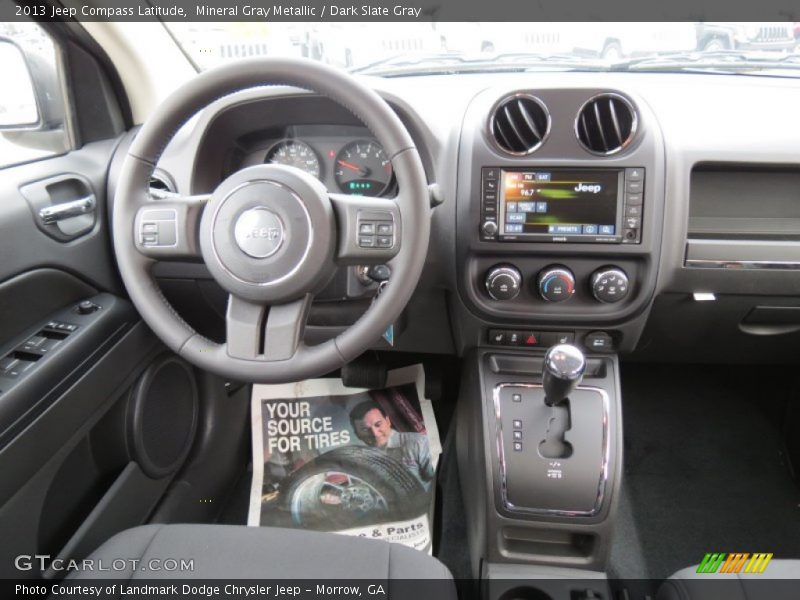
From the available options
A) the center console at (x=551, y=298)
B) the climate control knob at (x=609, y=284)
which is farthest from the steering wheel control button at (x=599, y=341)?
the climate control knob at (x=609, y=284)

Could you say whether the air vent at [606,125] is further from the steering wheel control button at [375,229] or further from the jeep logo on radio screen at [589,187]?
the steering wheel control button at [375,229]

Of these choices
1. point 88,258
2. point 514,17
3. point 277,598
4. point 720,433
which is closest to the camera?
point 277,598

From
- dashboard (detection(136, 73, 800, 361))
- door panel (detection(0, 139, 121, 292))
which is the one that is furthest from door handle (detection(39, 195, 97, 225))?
dashboard (detection(136, 73, 800, 361))

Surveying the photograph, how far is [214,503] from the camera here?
5.39 feet

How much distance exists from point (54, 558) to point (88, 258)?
578 millimetres

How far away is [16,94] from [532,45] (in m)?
1.17

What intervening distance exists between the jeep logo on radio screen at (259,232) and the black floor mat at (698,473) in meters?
1.28

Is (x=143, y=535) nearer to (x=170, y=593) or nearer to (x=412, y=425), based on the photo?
(x=170, y=593)

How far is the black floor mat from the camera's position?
161 cm

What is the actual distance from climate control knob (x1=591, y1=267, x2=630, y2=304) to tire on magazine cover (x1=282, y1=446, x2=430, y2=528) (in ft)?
2.46

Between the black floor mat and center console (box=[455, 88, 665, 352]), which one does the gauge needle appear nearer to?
center console (box=[455, 88, 665, 352])

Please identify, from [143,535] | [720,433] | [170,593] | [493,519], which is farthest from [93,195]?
[720,433]

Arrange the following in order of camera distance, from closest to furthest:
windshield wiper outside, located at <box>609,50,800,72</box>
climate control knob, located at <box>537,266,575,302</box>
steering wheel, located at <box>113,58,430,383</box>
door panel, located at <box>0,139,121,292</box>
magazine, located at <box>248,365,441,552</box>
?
steering wheel, located at <box>113,58,430,383</box> < door panel, located at <box>0,139,121,292</box> < climate control knob, located at <box>537,266,575,302</box> < windshield wiper outside, located at <box>609,50,800,72</box> < magazine, located at <box>248,365,441,552</box>

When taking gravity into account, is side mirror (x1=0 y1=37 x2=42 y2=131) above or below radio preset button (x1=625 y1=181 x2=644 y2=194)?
above
